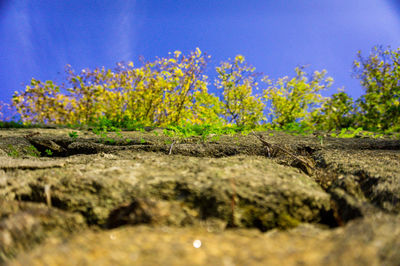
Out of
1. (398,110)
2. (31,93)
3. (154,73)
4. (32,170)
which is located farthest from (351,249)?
(31,93)

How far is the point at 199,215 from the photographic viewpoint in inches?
43.8

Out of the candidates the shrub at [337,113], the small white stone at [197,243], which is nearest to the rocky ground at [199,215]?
the small white stone at [197,243]

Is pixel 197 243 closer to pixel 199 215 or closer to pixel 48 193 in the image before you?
pixel 199 215

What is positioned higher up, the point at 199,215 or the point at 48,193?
the point at 48,193

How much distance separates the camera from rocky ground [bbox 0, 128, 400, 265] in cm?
72

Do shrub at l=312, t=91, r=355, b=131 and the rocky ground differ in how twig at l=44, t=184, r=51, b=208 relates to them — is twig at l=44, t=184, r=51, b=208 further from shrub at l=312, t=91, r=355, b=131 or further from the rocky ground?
shrub at l=312, t=91, r=355, b=131

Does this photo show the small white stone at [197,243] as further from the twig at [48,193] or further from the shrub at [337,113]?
the shrub at [337,113]

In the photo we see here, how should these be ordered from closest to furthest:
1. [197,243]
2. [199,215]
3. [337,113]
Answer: [197,243], [199,215], [337,113]

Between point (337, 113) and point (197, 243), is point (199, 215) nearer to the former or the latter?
point (197, 243)

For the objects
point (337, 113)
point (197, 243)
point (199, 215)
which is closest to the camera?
point (197, 243)

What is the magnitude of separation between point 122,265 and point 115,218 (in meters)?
0.43

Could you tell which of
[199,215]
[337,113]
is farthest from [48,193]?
[337,113]

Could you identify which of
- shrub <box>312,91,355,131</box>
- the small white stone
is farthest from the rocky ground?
shrub <box>312,91,355,131</box>

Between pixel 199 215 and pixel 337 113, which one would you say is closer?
pixel 199 215
